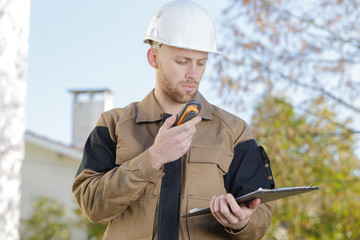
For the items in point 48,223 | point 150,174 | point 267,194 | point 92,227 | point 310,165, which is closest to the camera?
point 267,194

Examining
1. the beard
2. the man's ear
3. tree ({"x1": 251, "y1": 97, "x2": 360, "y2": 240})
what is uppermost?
the man's ear

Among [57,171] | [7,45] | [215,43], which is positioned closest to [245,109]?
[7,45]

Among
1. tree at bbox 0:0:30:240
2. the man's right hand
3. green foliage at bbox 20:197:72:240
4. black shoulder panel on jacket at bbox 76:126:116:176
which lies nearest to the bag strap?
Answer: the man's right hand

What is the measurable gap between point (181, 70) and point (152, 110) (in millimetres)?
213

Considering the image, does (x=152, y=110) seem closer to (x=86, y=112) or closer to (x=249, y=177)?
(x=249, y=177)

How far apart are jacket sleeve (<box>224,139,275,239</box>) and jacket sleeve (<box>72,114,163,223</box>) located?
376 millimetres

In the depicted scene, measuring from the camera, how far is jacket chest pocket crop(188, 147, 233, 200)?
202 cm

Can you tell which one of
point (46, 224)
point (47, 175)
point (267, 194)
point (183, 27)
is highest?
point (183, 27)

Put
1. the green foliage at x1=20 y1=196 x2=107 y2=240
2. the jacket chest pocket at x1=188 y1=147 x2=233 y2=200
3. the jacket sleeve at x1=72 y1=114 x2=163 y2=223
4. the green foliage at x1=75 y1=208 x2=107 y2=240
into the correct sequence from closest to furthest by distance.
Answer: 1. the jacket sleeve at x1=72 y1=114 x2=163 y2=223
2. the jacket chest pocket at x1=188 y1=147 x2=233 y2=200
3. the green foliage at x1=75 y1=208 x2=107 y2=240
4. the green foliage at x1=20 y1=196 x2=107 y2=240

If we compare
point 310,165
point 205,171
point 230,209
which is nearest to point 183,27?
point 205,171

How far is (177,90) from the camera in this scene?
6.87ft

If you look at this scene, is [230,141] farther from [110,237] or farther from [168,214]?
[110,237]

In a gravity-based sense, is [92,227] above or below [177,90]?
below

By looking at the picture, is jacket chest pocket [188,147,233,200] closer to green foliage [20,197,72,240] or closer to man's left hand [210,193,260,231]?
man's left hand [210,193,260,231]
